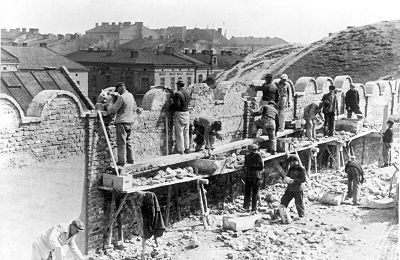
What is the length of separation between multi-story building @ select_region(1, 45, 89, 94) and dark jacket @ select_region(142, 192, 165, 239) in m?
33.8

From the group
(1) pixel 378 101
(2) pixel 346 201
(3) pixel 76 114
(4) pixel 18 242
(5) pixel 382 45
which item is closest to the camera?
(4) pixel 18 242

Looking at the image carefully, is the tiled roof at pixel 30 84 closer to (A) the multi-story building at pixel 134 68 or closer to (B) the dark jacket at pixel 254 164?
(A) the multi-story building at pixel 134 68

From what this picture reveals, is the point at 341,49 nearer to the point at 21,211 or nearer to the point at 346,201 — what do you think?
the point at 346,201

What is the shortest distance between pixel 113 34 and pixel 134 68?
15.8m

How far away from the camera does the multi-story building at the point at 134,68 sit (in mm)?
56062

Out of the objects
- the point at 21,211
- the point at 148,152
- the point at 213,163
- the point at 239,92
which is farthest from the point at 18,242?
the point at 239,92

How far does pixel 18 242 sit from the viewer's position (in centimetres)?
1041

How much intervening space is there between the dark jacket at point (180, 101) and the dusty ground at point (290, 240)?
2.88 m

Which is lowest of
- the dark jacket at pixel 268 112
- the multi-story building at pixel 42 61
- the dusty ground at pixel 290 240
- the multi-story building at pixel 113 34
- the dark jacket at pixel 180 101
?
the dusty ground at pixel 290 240

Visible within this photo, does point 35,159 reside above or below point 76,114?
below

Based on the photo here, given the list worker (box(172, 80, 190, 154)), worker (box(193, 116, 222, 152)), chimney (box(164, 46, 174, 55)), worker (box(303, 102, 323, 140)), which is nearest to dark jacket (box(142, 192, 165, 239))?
worker (box(172, 80, 190, 154))

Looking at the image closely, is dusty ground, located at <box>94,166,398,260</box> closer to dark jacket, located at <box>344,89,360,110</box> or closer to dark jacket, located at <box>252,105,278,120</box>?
dark jacket, located at <box>252,105,278,120</box>

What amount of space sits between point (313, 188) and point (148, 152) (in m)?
6.17

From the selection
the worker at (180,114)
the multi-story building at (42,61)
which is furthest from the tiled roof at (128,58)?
the worker at (180,114)
